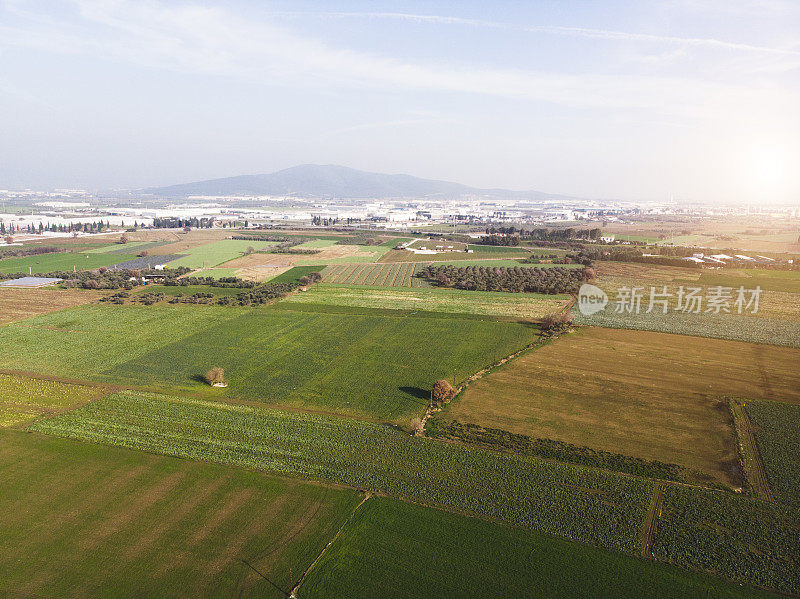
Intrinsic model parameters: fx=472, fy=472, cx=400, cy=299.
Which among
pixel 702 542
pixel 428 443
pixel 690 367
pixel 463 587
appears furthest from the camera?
pixel 690 367

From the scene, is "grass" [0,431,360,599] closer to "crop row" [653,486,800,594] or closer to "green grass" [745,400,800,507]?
"crop row" [653,486,800,594]

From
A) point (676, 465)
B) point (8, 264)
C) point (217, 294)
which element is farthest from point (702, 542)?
point (8, 264)

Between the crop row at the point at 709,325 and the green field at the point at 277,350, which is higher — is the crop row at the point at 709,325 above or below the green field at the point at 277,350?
above

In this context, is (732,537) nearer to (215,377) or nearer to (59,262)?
(215,377)

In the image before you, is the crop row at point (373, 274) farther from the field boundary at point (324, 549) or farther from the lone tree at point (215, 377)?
the field boundary at point (324, 549)

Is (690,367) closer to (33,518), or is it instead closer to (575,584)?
(575,584)

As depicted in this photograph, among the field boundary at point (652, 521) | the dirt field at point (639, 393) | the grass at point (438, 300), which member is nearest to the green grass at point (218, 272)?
the grass at point (438, 300)
